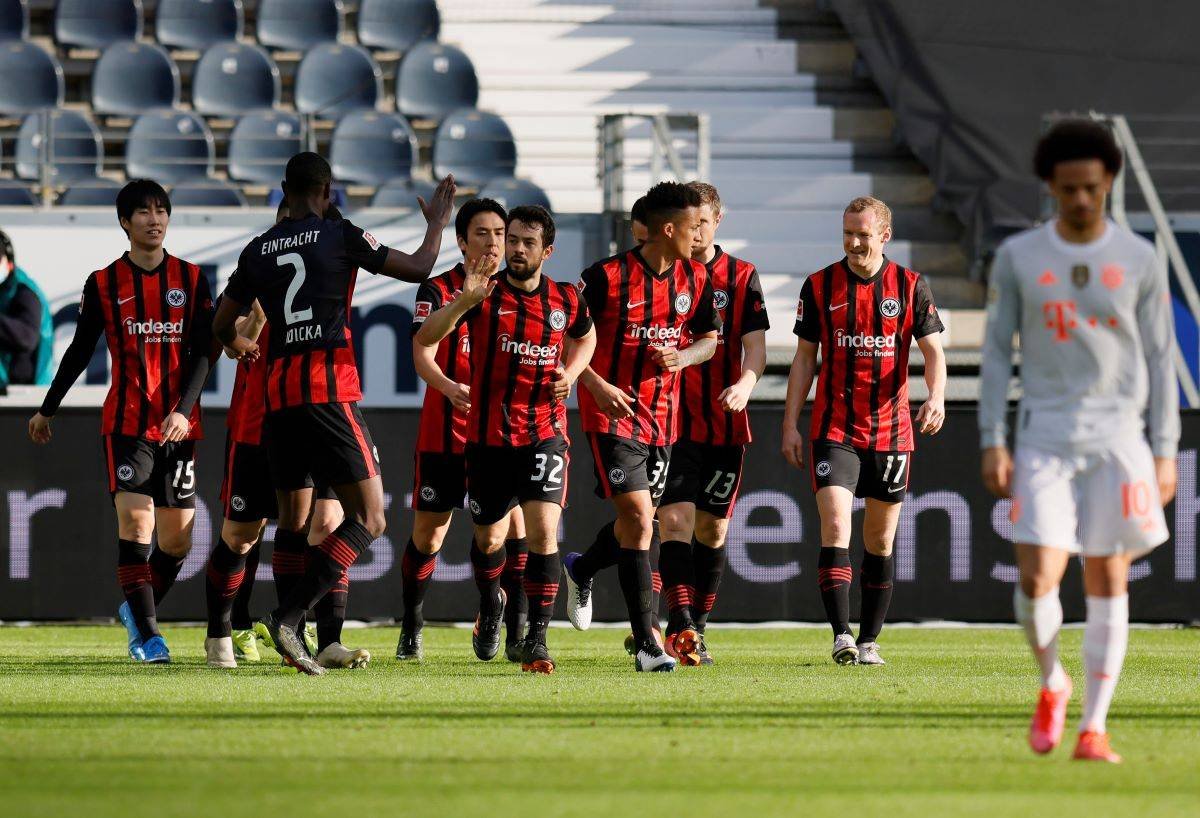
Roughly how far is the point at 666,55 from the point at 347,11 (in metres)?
3.30

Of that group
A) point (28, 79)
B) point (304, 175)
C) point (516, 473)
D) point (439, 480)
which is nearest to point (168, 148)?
point (28, 79)

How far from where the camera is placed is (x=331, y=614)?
25.2ft

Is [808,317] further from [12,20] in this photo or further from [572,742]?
[12,20]

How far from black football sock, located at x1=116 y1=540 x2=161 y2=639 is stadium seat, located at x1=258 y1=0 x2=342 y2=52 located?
11.1m

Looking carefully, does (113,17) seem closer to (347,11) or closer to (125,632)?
(347,11)

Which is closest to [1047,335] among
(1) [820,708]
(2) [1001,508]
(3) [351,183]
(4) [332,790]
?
(1) [820,708]

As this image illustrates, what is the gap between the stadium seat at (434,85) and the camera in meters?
17.9

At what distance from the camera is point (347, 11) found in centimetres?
1920

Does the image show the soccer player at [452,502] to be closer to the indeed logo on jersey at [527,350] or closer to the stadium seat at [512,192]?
the indeed logo on jersey at [527,350]

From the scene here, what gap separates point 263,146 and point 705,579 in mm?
9412

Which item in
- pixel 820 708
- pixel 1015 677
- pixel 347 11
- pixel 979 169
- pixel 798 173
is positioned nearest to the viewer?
pixel 820 708

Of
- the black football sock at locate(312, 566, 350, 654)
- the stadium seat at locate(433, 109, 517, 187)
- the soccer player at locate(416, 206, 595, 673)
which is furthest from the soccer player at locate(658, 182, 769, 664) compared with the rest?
the stadium seat at locate(433, 109, 517, 187)

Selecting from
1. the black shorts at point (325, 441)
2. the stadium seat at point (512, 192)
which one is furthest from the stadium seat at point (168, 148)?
the black shorts at point (325, 441)

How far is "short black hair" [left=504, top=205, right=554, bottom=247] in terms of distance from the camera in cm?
741
